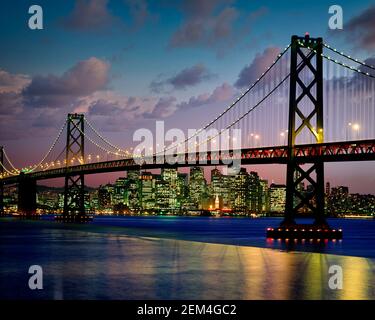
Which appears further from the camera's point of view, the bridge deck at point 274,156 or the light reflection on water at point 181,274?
the bridge deck at point 274,156

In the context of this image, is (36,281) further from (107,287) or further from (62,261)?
(62,261)

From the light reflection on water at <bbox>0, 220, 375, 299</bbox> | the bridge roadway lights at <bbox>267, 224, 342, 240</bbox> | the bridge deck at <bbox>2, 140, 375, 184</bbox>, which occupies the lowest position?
the light reflection on water at <bbox>0, 220, 375, 299</bbox>

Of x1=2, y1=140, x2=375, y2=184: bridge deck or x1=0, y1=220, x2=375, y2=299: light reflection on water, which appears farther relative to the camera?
x1=2, y1=140, x2=375, y2=184: bridge deck

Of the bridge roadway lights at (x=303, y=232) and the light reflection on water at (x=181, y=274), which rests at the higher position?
the bridge roadway lights at (x=303, y=232)

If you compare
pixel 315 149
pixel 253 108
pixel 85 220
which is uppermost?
pixel 253 108

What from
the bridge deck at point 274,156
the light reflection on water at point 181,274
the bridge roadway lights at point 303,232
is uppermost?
the bridge deck at point 274,156

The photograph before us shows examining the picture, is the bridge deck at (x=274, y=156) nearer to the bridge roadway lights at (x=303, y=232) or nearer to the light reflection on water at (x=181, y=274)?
the bridge roadway lights at (x=303, y=232)

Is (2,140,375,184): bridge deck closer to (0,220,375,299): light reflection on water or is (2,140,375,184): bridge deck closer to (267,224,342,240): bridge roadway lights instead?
(267,224,342,240): bridge roadway lights
